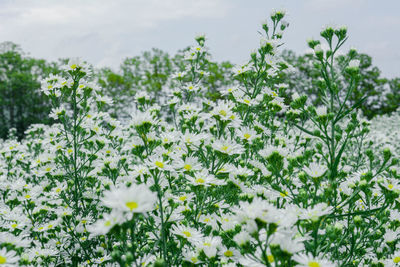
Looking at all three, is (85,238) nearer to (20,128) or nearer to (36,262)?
(36,262)

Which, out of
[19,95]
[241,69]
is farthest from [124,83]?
[241,69]

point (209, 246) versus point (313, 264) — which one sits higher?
point (313, 264)

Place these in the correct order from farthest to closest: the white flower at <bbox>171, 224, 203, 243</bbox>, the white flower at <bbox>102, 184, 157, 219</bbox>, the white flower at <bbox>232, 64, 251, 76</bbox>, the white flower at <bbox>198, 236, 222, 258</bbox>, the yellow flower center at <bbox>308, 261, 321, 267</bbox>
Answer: the white flower at <bbox>232, 64, 251, 76</bbox> < the white flower at <bbox>171, 224, 203, 243</bbox> < the white flower at <bbox>198, 236, 222, 258</bbox> < the yellow flower center at <bbox>308, 261, 321, 267</bbox> < the white flower at <bbox>102, 184, 157, 219</bbox>

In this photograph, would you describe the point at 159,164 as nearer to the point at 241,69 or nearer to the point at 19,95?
the point at 241,69

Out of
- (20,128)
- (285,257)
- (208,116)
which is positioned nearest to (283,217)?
(285,257)

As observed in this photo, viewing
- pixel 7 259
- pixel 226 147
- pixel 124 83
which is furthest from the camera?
pixel 124 83

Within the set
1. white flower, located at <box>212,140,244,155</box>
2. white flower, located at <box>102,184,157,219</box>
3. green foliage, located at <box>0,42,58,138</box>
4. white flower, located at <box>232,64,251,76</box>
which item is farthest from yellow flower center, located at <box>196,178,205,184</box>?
green foliage, located at <box>0,42,58,138</box>

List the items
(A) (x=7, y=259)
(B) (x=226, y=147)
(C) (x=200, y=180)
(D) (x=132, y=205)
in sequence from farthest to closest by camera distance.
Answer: (B) (x=226, y=147) < (C) (x=200, y=180) < (A) (x=7, y=259) < (D) (x=132, y=205)

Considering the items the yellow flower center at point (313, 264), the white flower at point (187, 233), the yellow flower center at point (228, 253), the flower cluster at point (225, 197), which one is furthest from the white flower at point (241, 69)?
the yellow flower center at point (313, 264)

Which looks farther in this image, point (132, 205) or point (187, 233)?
point (187, 233)

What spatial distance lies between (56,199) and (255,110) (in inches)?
107

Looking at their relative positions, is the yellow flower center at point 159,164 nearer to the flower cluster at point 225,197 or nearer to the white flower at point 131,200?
the flower cluster at point 225,197

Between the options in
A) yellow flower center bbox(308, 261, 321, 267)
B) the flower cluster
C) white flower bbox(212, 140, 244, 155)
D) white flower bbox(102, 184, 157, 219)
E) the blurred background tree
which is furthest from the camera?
the blurred background tree

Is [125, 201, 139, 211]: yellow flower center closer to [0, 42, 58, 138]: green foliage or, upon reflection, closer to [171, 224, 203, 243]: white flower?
[171, 224, 203, 243]: white flower
